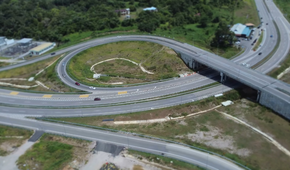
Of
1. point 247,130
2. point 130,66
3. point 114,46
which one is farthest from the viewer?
point 114,46

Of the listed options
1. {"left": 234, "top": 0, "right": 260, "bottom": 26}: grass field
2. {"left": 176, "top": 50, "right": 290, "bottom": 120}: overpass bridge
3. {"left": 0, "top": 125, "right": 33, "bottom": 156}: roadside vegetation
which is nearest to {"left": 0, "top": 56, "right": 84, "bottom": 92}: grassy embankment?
{"left": 0, "top": 125, "right": 33, "bottom": 156}: roadside vegetation

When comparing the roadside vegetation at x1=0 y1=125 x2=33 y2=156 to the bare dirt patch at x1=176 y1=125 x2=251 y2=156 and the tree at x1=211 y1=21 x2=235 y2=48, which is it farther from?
the tree at x1=211 y1=21 x2=235 y2=48

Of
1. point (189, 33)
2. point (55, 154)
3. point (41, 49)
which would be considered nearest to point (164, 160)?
point (55, 154)

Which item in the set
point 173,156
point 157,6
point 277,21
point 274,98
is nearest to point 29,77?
point 173,156

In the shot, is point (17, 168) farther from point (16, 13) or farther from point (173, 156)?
point (16, 13)

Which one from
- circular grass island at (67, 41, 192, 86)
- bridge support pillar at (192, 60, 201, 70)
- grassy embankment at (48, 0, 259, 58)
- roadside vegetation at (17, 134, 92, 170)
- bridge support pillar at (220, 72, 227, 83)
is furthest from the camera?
grassy embankment at (48, 0, 259, 58)

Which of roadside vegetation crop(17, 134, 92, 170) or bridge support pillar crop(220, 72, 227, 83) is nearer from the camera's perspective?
roadside vegetation crop(17, 134, 92, 170)

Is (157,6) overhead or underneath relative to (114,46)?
overhead
